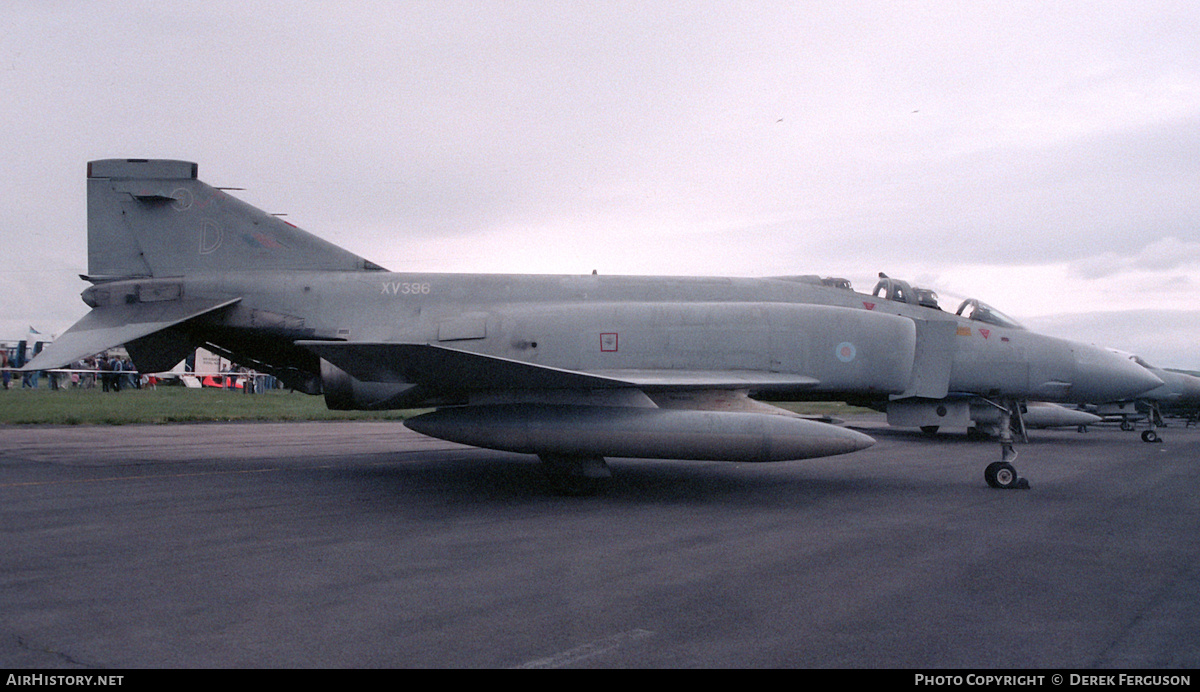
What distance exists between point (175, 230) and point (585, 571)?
8724 mm

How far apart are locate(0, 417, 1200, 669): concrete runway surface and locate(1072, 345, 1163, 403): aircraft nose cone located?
326cm

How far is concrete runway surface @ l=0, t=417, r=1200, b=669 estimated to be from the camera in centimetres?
348

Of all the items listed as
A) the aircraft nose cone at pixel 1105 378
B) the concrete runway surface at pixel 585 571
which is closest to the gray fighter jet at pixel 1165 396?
the aircraft nose cone at pixel 1105 378

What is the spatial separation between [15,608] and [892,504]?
23.5 ft

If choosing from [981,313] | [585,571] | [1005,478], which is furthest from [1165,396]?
[585,571]

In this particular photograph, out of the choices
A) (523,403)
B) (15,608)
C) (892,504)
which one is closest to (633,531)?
(523,403)

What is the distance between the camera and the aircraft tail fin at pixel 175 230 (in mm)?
10656

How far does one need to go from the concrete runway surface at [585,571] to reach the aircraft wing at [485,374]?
120 centimetres

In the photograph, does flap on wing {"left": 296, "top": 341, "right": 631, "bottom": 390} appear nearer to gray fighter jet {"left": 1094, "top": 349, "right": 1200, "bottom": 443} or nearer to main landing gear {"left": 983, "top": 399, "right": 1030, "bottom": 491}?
main landing gear {"left": 983, "top": 399, "right": 1030, "bottom": 491}

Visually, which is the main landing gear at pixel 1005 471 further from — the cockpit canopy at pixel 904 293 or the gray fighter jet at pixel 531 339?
the cockpit canopy at pixel 904 293

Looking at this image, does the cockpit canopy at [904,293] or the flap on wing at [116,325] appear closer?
the flap on wing at [116,325]

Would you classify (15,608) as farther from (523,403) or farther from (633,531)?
(523,403)

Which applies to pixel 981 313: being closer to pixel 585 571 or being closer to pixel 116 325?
pixel 585 571

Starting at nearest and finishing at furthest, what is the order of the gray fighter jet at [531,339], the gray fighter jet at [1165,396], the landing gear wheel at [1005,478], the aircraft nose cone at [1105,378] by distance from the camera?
the gray fighter jet at [531,339] → the landing gear wheel at [1005,478] → the aircraft nose cone at [1105,378] → the gray fighter jet at [1165,396]
